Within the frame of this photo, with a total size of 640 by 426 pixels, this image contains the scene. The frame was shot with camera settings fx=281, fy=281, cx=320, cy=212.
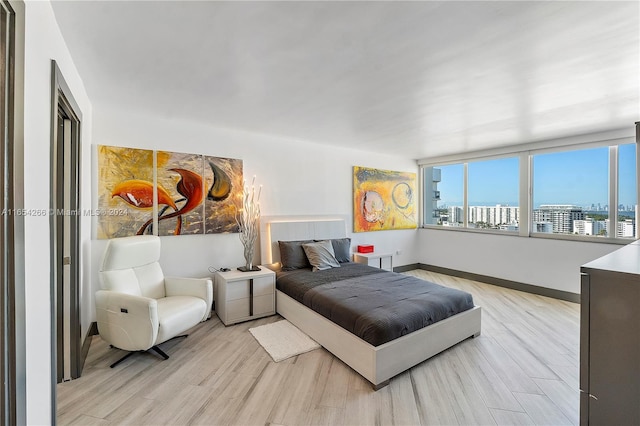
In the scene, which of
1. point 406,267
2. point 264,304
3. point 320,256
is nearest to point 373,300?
point 320,256

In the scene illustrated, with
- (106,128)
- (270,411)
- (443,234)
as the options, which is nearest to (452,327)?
(270,411)

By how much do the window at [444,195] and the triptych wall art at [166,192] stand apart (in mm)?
4365

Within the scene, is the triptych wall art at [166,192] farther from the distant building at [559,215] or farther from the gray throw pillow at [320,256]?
the distant building at [559,215]

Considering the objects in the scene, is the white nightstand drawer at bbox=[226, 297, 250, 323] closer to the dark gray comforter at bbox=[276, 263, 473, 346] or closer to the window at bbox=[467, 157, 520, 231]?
the dark gray comforter at bbox=[276, 263, 473, 346]

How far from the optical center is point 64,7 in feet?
5.16

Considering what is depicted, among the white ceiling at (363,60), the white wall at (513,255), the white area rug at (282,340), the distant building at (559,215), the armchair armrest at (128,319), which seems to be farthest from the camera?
the distant building at (559,215)

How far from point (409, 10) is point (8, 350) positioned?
239 centimetres

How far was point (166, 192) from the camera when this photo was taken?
3.46 meters

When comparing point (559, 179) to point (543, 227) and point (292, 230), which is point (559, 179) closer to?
point (543, 227)

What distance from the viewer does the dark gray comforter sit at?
2365mm

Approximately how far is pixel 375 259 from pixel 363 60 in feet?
11.6

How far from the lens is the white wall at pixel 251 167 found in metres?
3.29

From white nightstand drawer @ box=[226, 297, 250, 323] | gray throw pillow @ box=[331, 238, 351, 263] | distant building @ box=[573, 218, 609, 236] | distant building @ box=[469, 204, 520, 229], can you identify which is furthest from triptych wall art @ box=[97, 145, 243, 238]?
distant building @ box=[573, 218, 609, 236]

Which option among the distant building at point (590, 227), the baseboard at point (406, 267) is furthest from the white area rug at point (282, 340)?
the distant building at point (590, 227)
